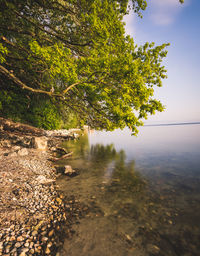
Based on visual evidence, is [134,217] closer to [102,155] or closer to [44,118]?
[102,155]

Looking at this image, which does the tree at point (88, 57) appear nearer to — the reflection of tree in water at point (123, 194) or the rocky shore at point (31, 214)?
the reflection of tree in water at point (123, 194)

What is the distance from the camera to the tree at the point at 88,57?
7.68 m

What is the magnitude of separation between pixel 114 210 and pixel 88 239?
186 cm

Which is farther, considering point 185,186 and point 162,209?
point 185,186

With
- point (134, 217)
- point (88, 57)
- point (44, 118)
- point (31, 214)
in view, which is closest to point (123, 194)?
point (134, 217)

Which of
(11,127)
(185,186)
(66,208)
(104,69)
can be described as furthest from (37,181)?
(11,127)

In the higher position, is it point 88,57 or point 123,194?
point 88,57

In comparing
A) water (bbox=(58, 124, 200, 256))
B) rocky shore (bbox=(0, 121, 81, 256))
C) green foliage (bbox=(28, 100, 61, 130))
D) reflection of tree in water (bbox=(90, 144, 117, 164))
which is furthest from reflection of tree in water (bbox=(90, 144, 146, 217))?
green foliage (bbox=(28, 100, 61, 130))

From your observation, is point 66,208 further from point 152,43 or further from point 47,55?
point 152,43

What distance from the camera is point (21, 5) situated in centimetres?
827

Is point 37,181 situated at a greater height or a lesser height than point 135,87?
lesser

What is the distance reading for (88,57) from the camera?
884 cm

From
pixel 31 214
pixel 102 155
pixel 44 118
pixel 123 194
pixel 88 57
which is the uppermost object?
pixel 88 57

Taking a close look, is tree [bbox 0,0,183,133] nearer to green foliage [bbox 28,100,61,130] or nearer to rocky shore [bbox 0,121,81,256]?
rocky shore [bbox 0,121,81,256]
